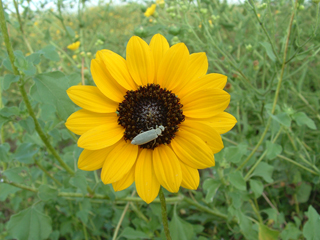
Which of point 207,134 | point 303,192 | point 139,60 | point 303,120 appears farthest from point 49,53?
point 303,192

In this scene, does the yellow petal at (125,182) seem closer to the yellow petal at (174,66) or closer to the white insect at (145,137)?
the white insect at (145,137)

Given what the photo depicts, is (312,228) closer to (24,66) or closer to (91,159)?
(91,159)

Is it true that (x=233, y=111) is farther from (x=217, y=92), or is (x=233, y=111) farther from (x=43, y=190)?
(x=43, y=190)

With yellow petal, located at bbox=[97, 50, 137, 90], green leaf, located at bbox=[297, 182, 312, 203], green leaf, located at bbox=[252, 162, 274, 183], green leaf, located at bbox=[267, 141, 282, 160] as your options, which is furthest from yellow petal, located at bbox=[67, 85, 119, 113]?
green leaf, located at bbox=[297, 182, 312, 203]

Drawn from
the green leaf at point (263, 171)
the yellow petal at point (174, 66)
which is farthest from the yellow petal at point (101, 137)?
the green leaf at point (263, 171)

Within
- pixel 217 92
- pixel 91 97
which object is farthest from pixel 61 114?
pixel 217 92

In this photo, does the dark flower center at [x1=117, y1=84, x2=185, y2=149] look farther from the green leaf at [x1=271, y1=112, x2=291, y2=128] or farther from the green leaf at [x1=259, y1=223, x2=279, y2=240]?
the green leaf at [x1=259, y1=223, x2=279, y2=240]

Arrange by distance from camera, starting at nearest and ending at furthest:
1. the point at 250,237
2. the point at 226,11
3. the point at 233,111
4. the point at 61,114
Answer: the point at 61,114 < the point at 250,237 < the point at 233,111 < the point at 226,11
